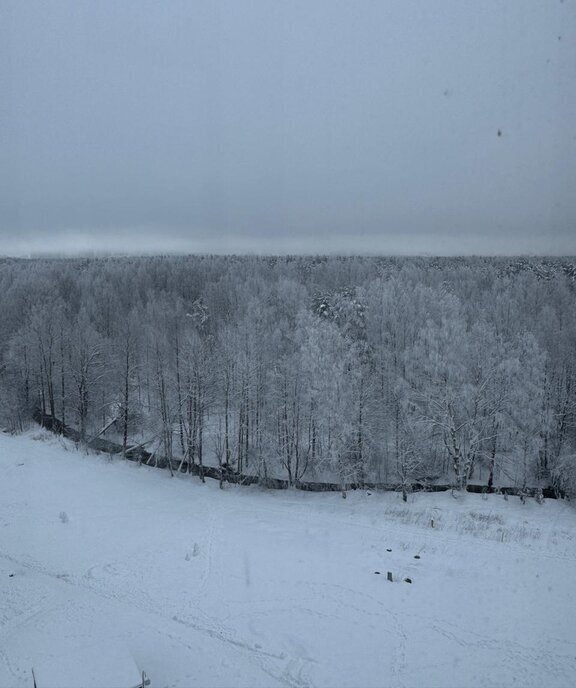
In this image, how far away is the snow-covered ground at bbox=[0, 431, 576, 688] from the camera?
45.6 ft

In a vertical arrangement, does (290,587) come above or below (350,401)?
below

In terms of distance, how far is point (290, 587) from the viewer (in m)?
18.0

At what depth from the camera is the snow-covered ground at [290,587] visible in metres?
13.9

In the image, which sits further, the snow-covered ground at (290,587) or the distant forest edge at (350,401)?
the distant forest edge at (350,401)

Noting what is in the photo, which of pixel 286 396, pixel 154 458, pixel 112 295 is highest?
pixel 112 295

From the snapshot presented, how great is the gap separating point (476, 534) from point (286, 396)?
14.1 m

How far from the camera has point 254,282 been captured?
72.0 meters

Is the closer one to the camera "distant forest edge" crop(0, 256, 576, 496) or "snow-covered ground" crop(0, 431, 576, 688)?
"snow-covered ground" crop(0, 431, 576, 688)

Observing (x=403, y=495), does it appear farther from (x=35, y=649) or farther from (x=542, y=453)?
(x=35, y=649)

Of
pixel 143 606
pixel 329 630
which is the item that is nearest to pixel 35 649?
pixel 143 606

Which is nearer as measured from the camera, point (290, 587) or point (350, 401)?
point (290, 587)

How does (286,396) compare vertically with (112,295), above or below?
below

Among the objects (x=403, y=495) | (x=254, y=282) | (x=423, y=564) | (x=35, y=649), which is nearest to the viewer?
(x=35, y=649)

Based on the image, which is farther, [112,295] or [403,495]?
[112,295]
